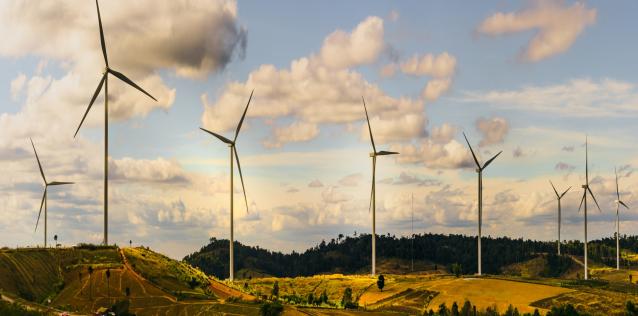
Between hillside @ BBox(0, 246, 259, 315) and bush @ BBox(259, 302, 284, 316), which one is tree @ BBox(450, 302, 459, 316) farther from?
bush @ BBox(259, 302, 284, 316)

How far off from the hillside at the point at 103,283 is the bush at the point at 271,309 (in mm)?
2142

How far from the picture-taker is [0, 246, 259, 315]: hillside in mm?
136875

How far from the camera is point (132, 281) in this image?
14488 cm

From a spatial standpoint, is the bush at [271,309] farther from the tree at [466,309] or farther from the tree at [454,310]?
the tree at [466,309]

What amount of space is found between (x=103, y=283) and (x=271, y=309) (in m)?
32.9

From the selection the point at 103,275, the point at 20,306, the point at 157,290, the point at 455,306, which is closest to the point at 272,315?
the point at 157,290

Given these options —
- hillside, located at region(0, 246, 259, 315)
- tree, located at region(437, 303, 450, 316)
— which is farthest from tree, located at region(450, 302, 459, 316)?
hillside, located at region(0, 246, 259, 315)

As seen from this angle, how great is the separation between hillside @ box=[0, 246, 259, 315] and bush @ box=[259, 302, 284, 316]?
2.14m

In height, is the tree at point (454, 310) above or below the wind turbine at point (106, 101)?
below

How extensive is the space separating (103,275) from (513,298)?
107774mm

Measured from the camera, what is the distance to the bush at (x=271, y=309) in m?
136

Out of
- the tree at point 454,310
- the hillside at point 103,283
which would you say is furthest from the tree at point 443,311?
the hillside at point 103,283

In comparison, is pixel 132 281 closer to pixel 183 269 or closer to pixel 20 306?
pixel 183 269

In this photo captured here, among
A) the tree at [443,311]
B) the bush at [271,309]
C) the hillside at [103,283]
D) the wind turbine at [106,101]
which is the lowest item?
the tree at [443,311]
